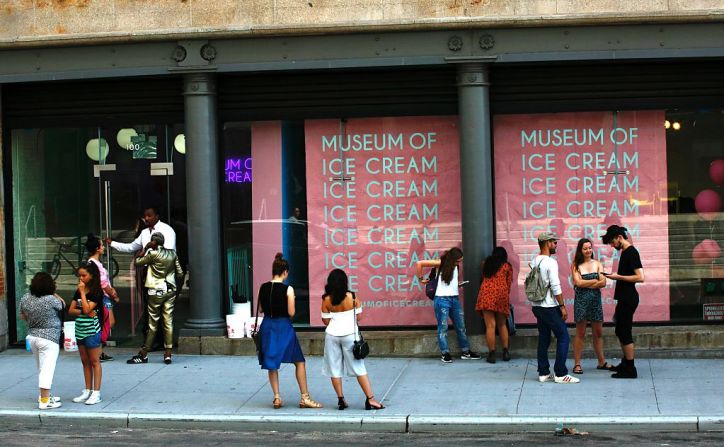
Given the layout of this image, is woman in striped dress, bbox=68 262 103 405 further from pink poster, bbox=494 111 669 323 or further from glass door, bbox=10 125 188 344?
pink poster, bbox=494 111 669 323

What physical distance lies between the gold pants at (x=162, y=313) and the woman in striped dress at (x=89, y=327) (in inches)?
85.8

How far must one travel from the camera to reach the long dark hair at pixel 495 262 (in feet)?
48.8

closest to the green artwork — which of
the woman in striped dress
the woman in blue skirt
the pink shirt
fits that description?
the pink shirt

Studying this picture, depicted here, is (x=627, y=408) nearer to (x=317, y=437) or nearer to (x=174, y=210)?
(x=317, y=437)

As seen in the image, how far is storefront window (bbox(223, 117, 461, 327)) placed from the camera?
16.1m

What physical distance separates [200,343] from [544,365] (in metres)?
5.06

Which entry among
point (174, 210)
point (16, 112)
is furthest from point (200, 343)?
point (16, 112)

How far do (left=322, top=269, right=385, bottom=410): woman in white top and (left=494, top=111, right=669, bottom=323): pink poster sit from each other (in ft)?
14.4

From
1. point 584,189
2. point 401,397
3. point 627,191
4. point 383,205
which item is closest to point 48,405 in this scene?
point 401,397

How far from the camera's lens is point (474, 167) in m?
15.5

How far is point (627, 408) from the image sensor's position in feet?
39.8

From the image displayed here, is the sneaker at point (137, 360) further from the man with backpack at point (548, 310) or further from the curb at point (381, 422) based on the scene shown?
the man with backpack at point (548, 310)

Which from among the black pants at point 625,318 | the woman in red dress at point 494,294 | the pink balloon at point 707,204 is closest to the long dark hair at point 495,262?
the woman in red dress at point 494,294

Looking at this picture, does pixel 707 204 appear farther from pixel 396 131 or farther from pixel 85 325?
pixel 85 325
